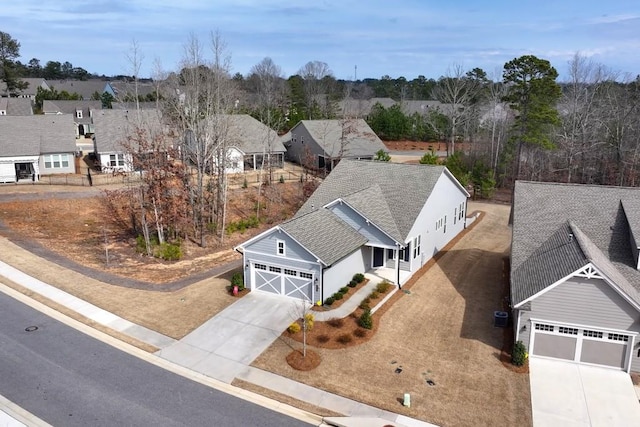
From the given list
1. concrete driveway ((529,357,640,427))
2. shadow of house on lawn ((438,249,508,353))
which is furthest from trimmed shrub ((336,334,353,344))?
concrete driveway ((529,357,640,427))

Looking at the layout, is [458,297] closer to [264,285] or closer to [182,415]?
[264,285]

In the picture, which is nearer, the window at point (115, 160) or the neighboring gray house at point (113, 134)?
the neighboring gray house at point (113, 134)

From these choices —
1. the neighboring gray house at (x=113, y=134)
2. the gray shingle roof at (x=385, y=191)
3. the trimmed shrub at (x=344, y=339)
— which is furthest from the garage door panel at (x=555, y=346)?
the neighboring gray house at (x=113, y=134)

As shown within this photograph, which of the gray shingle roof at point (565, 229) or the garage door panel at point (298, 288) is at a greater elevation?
the gray shingle roof at point (565, 229)

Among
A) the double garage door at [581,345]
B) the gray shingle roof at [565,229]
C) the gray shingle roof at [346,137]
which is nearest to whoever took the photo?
the double garage door at [581,345]

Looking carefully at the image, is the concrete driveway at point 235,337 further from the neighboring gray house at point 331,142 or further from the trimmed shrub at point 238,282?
the neighboring gray house at point 331,142

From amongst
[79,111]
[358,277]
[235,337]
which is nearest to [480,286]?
[358,277]

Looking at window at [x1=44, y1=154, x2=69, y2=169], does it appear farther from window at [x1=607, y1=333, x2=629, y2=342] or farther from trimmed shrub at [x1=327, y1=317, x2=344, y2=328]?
window at [x1=607, y1=333, x2=629, y2=342]
